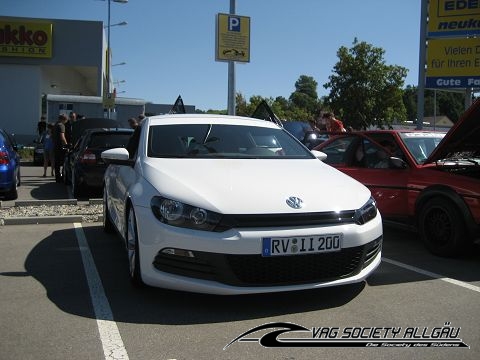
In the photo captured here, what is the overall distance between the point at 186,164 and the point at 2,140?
6430mm

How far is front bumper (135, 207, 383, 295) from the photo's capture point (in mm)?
3723

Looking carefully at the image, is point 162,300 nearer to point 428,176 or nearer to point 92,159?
point 428,176

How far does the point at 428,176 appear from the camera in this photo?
608 centimetres

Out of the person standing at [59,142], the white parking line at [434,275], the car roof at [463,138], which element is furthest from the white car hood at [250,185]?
the person standing at [59,142]

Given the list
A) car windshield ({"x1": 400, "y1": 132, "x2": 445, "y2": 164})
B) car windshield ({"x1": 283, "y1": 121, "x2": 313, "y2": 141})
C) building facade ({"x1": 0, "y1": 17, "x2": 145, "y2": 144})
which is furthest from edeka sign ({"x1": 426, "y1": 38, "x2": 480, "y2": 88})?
building facade ({"x1": 0, "y1": 17, "x2": 145, "y2": 144})

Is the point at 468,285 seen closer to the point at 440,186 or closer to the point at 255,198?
the point at 440,186

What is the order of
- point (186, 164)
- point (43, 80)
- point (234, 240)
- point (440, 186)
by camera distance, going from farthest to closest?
point (43, 80), point (440, 186), point (186, 164), point (234, 240)

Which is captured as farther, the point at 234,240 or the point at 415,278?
the point at 415,278

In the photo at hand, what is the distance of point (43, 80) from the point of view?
98.0 ft

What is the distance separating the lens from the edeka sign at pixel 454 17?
A: 13.6 meters

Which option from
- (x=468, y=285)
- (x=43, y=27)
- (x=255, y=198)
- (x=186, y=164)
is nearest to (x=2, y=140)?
(x=186, y=164)

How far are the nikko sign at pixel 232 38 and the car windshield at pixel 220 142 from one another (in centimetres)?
706

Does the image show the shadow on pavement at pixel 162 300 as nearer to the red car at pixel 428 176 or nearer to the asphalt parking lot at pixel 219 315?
the asphalt parking lot at pixel 219 315

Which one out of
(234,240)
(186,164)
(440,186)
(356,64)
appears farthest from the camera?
(356,64)
